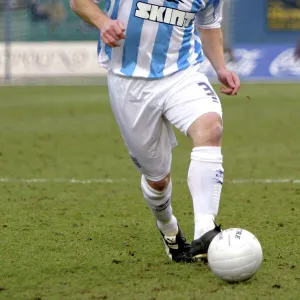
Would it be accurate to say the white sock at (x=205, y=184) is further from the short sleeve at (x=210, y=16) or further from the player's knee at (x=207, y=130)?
the short sleeve at (x=210, y=16)

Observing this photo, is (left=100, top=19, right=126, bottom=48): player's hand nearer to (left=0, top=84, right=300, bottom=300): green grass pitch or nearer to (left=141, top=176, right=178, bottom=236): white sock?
(left=141, top=176, right=178, bottom=236): white sock

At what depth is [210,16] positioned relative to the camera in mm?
5586

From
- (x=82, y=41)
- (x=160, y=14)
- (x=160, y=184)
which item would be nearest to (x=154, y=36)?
(x=160, y=14)

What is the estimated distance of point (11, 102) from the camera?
19.4m

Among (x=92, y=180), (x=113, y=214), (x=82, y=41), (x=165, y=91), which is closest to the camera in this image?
(x=165, y=91)

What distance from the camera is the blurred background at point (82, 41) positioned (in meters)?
25.8

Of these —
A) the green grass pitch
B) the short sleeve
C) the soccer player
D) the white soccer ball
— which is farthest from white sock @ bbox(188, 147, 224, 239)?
the short sleeve

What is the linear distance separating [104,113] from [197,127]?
40.8 feet

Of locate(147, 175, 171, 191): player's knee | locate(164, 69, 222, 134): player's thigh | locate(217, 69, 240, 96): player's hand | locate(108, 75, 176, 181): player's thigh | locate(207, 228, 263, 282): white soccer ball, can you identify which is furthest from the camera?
locate(147, 175, 171, 191): player's knee

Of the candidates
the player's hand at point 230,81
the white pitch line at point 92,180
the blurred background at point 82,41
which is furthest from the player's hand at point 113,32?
the blurred background at point 82,41

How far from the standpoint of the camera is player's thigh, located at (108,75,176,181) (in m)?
5.20

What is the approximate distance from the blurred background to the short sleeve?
19.5 m

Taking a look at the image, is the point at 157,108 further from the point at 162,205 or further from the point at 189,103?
the point at 162,205

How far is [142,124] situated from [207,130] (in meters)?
0.50
